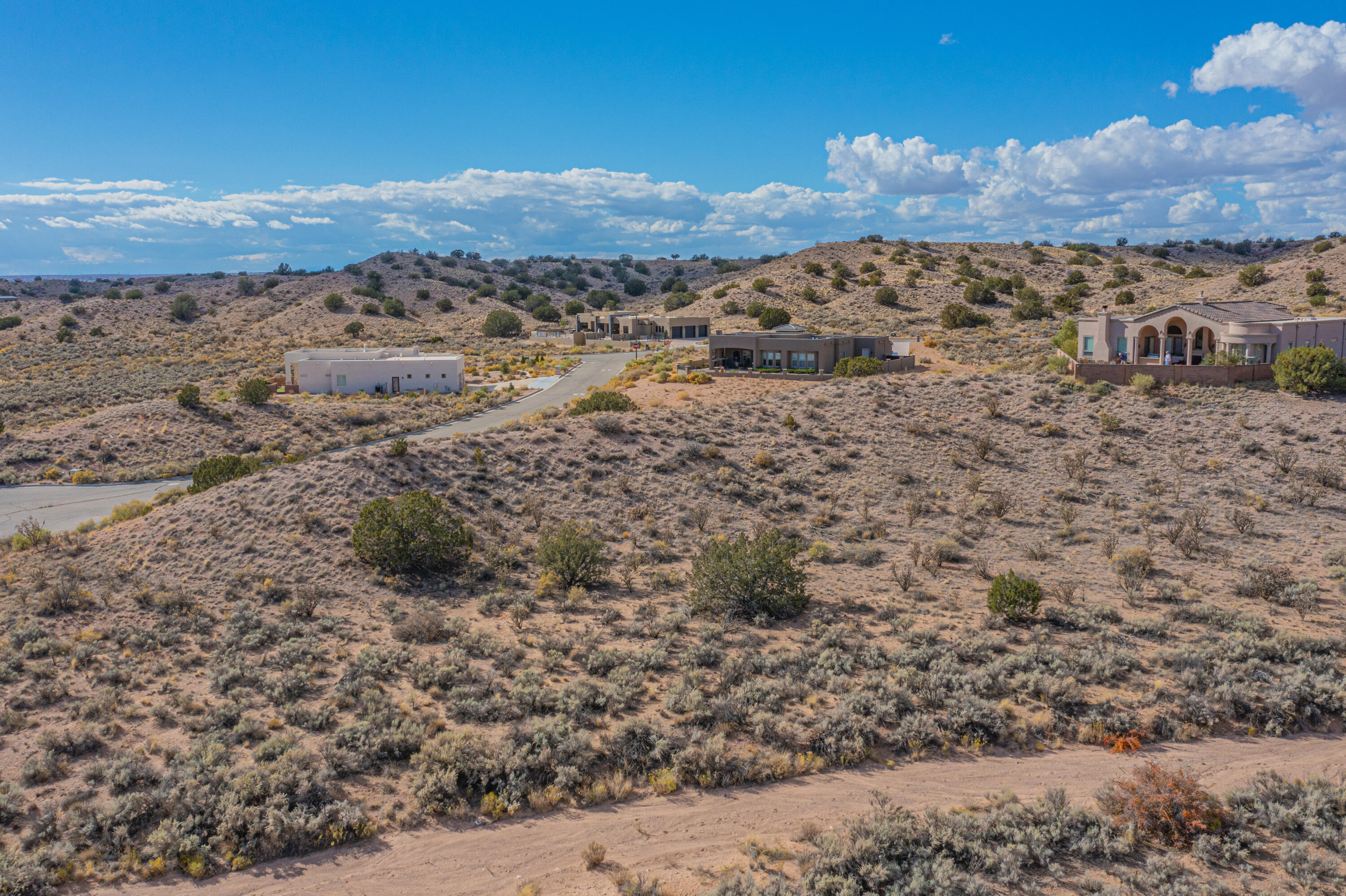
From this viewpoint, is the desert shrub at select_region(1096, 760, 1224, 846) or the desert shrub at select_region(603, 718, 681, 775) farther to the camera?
the desert shrub at select_region(603, 718, 681, 775)

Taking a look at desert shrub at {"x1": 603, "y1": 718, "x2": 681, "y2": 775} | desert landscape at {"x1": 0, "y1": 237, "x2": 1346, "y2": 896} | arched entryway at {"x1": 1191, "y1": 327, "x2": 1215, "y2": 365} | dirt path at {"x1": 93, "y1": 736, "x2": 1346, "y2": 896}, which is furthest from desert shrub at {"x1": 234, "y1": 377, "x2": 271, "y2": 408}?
arched entryway at {"x1": 1191, "y1": 327, "x2": 1215, "y2": 365}

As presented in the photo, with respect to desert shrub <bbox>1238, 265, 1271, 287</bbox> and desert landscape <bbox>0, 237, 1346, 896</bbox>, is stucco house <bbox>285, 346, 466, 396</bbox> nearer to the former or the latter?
desert landscape <bbox>0, 237, 1346, 896</bbox>

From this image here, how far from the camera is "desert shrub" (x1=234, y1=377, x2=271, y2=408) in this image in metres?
51.1

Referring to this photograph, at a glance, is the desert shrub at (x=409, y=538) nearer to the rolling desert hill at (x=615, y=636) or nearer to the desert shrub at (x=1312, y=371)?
the rolling desert hill at (x=615, y=636)

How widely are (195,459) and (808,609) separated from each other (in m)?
37.6

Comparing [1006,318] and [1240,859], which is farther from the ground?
[1006,318]

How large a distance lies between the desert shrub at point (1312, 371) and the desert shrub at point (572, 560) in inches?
1486

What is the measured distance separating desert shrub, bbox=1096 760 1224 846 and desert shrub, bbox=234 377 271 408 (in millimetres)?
52942

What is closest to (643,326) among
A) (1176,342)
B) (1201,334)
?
(1176,342)

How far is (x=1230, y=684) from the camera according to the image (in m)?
16.0

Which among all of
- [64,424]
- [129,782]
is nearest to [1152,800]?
[129,782]

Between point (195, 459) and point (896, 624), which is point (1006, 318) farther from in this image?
point (195, 459)

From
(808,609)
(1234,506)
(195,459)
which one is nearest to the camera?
→ (808,609)

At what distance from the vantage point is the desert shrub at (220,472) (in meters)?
30.2
